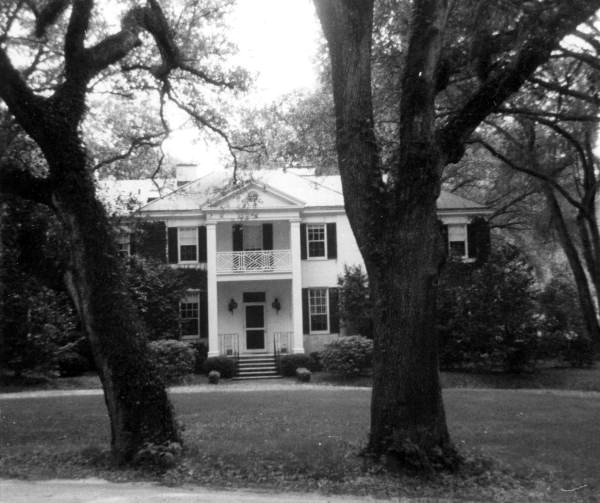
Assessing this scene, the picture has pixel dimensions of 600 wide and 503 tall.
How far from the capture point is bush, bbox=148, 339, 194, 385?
22.2m

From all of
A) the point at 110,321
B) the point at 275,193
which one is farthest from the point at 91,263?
the point at 275,193

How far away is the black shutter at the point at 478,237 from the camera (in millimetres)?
27266

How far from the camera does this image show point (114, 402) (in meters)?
8.62

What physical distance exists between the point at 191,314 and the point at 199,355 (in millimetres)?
2406

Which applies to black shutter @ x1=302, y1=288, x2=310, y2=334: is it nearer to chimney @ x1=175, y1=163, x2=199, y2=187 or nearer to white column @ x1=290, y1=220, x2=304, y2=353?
white column @ x1=290, y1=220, x2=304, y2=353

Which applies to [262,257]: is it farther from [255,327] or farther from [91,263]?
[91,263]

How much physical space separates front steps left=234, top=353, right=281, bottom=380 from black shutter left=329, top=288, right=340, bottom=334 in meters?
2.68

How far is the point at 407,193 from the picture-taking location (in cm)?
791

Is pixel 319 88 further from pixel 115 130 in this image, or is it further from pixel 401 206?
pixel 401 206

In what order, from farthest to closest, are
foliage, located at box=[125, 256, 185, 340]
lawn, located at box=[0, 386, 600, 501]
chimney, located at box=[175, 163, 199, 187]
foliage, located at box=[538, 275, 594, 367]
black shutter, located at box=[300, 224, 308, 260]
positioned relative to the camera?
chimney, located at box=[175, 163, 199, 187] < black shutter, located at box=[300, 224, 308, 260] < foliage, located at box=[125, 256, 185, 340] < foliage, located at box=[538, 275, 594, 367] < lawn, located at box=[0, 386, 600, 501]

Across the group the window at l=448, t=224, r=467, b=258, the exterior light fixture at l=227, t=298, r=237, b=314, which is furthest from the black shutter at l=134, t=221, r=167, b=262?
the window at l=448, t=224, r=467, b=258

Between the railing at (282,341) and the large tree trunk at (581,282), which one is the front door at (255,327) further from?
the large tree trunk at (581,282)

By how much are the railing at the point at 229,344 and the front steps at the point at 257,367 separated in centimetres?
53

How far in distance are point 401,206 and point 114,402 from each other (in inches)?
A: 174
